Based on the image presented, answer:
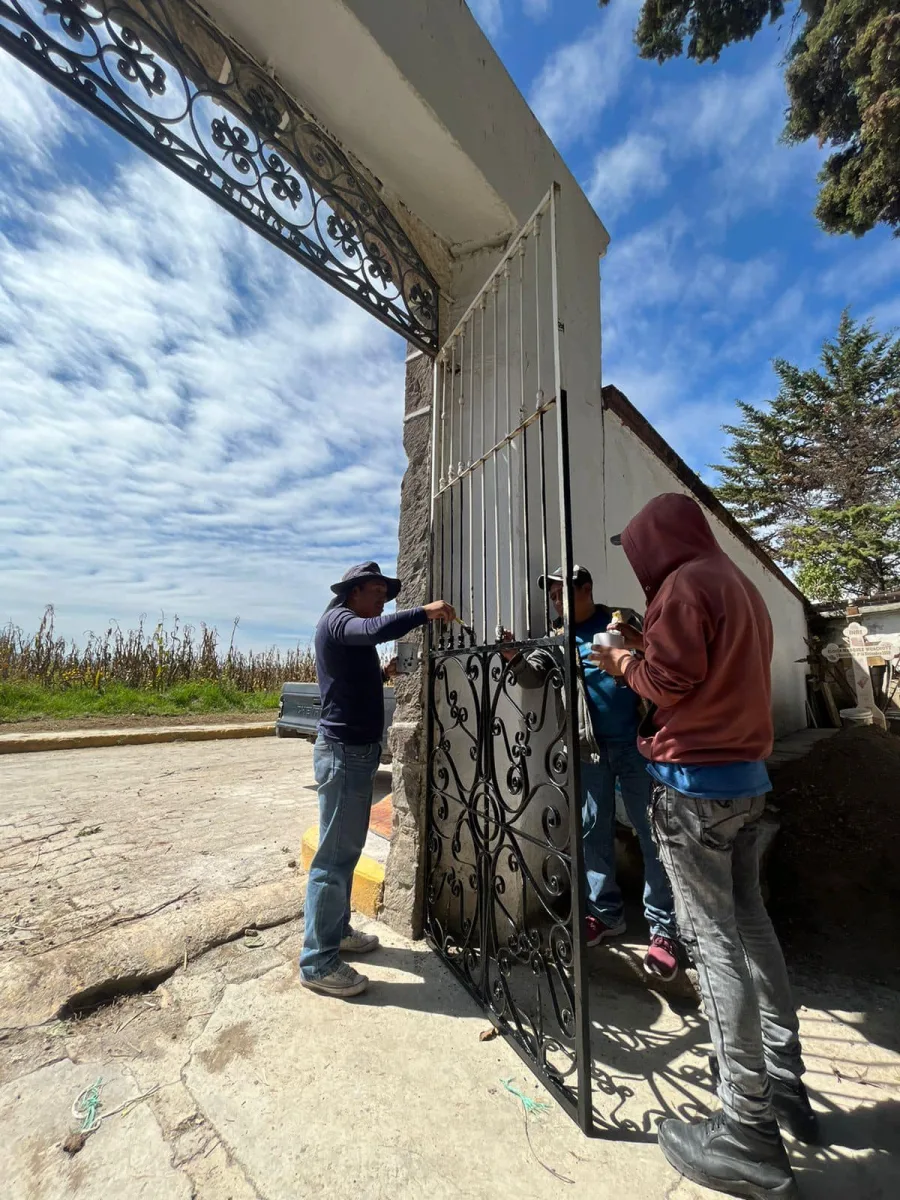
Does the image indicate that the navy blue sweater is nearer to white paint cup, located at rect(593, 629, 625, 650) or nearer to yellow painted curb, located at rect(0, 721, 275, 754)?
white paint cup, located at rect(593, 629, 625, 650)

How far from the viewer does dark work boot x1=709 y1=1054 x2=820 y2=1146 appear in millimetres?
1448

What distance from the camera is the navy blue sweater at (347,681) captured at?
7.41 feet

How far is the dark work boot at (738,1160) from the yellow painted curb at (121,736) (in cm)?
923

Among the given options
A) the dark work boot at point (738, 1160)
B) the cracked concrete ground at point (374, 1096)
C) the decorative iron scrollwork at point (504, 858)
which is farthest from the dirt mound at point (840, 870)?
the dark work boot at point (738, 1160)

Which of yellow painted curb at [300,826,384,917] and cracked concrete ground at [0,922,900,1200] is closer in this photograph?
cracked concrete ground at [0,922,900,1200]

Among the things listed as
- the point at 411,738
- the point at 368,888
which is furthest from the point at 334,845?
the point at 368,888

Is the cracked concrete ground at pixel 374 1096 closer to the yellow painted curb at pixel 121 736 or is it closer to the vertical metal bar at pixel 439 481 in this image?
the vertical metal bar at pixel 439 481

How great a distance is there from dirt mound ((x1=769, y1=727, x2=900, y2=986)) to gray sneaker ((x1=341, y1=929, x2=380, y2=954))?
1.96m

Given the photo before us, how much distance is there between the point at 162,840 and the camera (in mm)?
3922

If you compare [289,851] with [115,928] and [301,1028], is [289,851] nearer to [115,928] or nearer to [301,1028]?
[115,928]

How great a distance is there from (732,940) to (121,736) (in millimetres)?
9459

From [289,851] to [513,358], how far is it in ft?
11.2

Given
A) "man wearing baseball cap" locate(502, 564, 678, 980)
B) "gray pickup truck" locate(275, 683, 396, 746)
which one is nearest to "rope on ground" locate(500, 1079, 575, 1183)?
"man wearing baseball cap" locate(502, 564, 678, 980)

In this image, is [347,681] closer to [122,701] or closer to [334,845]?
[334,845]
